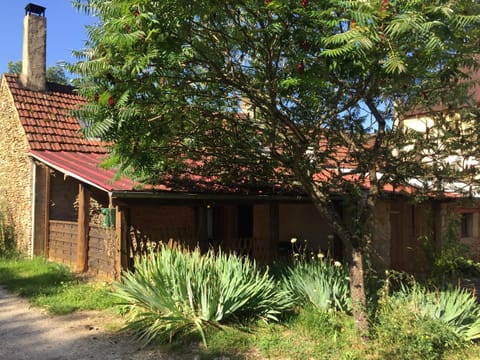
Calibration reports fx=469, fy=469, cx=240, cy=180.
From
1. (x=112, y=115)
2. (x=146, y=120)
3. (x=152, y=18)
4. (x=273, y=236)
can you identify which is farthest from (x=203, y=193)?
(x=152, y=18)

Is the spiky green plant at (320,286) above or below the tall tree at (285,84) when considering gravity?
below

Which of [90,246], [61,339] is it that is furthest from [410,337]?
[90,246]

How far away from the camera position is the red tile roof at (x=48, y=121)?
13.6 meters

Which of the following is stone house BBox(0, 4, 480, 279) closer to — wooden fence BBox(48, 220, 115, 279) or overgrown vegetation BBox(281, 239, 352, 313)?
wooden fence BBox(48, 220, 115, 279)

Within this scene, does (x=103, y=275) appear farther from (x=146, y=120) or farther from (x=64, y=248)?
(x=146, y=120)

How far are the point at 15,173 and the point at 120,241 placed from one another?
7.25 metres

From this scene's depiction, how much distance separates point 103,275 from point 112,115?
5.74 m

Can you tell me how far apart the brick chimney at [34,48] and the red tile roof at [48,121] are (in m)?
0.33

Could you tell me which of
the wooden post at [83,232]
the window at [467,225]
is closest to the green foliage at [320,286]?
the wooden post at [83,232]

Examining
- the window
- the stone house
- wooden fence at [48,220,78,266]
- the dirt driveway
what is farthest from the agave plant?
the window

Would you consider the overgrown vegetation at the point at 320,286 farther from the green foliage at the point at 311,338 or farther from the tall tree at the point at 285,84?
the tall tree at the point at 285,84

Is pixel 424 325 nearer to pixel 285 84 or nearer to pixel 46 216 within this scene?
pixel 285 84

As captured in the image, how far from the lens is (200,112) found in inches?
273

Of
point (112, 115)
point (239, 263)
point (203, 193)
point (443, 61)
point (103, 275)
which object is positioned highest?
point (443, 61)
